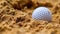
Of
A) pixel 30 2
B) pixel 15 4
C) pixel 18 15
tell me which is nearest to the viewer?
pixel 18 15

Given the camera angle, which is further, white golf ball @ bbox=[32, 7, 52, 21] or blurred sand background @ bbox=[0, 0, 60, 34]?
white golf ball @ bbox=[32, 7, 52, 21]

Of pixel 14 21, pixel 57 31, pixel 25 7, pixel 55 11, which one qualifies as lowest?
pixel 57 31

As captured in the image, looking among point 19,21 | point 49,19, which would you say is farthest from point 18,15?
point 49,19

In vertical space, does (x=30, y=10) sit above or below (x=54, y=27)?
above

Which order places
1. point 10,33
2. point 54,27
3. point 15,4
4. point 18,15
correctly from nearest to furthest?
point 10,33
point 54,27
point 18,15
point 15,4

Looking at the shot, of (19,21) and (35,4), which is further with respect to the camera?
(35,4)

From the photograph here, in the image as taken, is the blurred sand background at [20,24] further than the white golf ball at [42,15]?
No

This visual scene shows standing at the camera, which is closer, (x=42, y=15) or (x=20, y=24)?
(x=20, y=24)

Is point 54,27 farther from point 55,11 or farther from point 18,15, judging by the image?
point 55,11

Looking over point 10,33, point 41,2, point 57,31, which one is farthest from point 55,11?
point 10,33

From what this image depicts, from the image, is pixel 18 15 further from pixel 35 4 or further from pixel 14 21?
pixel 35 4
